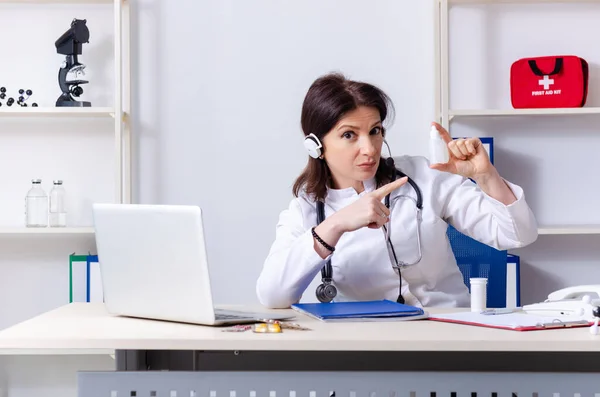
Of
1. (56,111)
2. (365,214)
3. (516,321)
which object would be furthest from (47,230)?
(516,321)

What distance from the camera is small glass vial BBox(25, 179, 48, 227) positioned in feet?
10.2

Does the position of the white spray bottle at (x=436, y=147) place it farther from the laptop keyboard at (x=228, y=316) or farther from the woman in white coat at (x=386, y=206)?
the laptop keyboard at (x=228, y=316)

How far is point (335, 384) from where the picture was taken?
4.44 feet

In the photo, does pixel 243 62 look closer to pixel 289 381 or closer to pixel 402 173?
pixel 402 173

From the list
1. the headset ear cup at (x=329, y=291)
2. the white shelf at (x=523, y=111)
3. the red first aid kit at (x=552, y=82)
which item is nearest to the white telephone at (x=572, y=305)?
the headset ear cup at (x=329, y=291)

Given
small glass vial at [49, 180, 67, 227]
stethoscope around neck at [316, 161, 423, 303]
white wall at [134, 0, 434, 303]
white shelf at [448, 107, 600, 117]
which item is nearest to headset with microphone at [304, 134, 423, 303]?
stethoscope around neck at [316, 161, 423, 303]

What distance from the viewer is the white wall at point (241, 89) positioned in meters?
3.22

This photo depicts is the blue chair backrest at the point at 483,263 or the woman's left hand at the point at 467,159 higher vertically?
the woman's left hand at the point at 467,159

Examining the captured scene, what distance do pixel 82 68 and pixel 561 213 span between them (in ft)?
6.62

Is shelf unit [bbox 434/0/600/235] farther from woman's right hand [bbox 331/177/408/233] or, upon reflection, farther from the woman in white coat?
woman's right hand [bbox 331/177/408/233]

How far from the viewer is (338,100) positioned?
6.70 ft

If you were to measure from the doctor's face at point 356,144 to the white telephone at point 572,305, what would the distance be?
57 centimetres

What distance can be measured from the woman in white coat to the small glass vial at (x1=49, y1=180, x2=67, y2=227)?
1.37 meters

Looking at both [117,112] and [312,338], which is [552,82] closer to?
[117,112]
